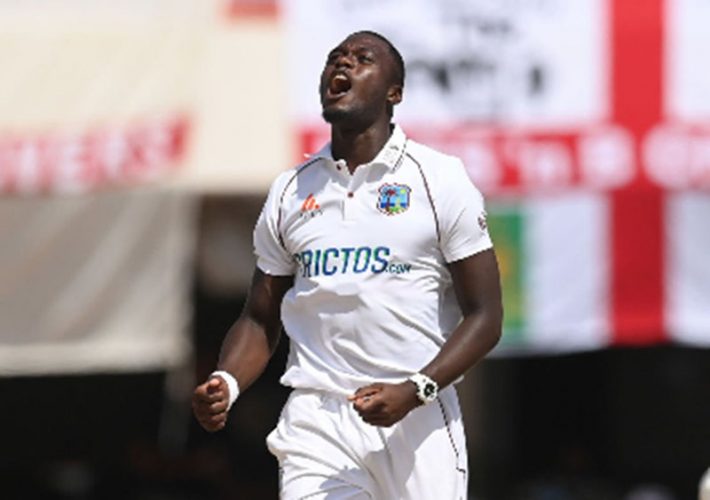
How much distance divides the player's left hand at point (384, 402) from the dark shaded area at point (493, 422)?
8.10m

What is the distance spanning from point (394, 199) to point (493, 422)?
930cm

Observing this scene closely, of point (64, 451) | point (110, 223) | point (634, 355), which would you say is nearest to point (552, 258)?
point (110, 223)

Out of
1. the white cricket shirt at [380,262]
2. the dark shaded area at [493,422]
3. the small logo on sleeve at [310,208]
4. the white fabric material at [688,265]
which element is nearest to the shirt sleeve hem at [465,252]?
the white cricket shirt at [380,262]

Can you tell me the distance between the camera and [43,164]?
34.6 feet

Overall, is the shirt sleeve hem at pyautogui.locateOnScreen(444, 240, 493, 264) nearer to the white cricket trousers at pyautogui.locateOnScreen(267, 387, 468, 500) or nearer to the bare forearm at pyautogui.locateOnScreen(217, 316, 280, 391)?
the white cricket trousers at pyautogui.locateOnScreen(267, 387, 468, 500)

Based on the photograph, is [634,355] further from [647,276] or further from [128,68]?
[128,68]

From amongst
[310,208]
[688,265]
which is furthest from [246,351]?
[688,265]

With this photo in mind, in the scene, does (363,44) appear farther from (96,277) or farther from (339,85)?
(96,277)

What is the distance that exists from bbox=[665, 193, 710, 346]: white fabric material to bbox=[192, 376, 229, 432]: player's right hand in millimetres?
5899

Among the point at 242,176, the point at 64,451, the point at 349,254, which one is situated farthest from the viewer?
the point at 64,451

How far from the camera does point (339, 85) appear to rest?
5.51m

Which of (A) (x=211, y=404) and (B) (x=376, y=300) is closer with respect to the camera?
(A) (x=211, y=404)

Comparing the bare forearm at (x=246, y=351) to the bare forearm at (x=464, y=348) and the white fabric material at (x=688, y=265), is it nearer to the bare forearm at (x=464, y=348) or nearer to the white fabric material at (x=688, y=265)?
the bare forearm at (x=464, y=348)

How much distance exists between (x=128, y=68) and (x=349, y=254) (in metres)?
5.37
